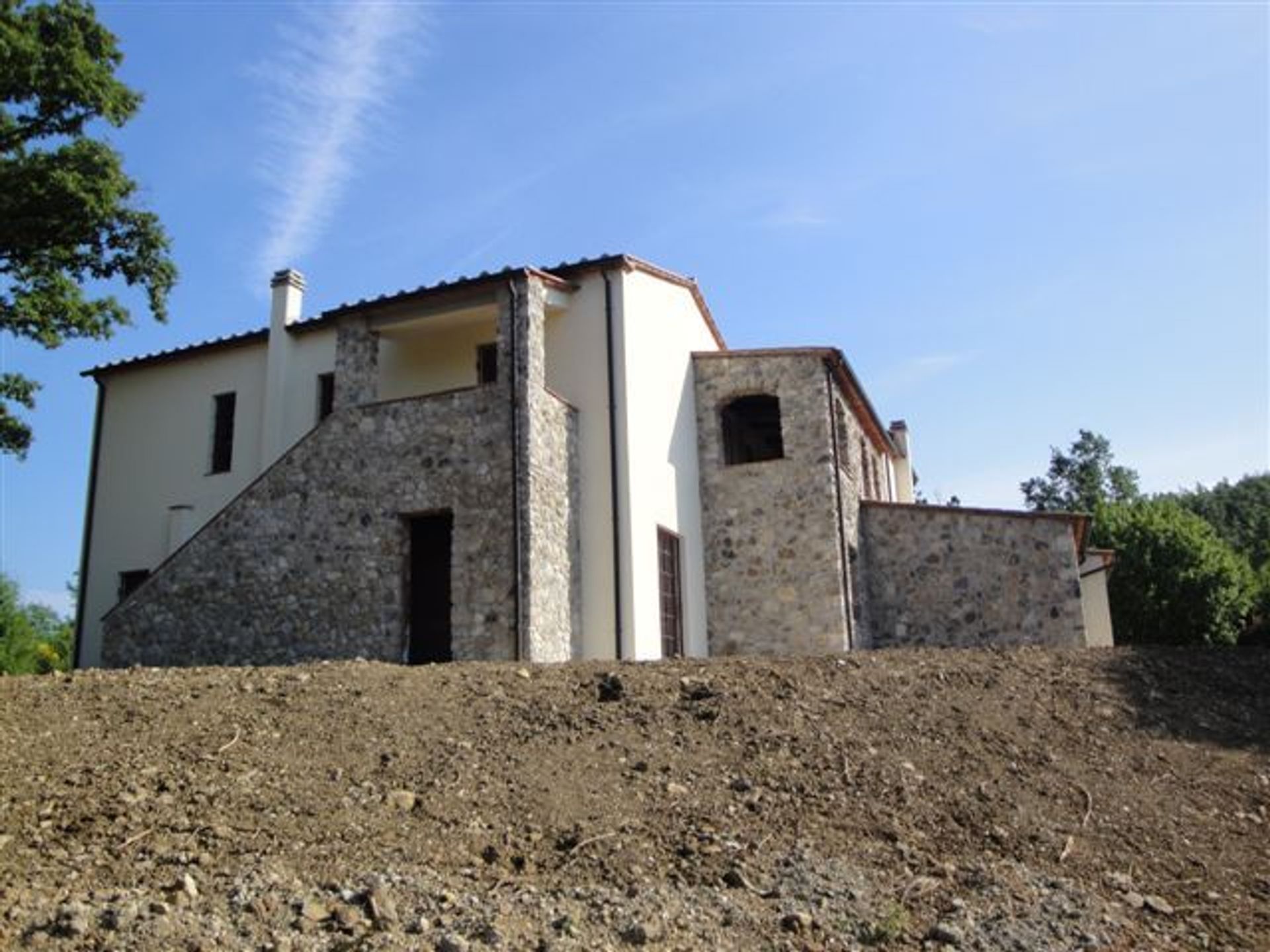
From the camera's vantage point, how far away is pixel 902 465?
2853 cm

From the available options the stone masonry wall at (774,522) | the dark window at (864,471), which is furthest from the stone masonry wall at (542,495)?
the dark window at (864,471)

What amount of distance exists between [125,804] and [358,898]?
2.18 meters

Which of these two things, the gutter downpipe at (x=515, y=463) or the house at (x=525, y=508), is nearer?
the gutter downpipe at (x=515, y=463)

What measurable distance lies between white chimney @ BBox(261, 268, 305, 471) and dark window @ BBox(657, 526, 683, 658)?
717cm

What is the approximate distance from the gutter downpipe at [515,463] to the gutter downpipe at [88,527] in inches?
391

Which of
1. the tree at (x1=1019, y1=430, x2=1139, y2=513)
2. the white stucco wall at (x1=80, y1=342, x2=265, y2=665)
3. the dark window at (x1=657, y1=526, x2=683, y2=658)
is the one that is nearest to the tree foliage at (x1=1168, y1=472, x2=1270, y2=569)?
the tree at (x1=1019, y1=430, x2=1139, y2=513)

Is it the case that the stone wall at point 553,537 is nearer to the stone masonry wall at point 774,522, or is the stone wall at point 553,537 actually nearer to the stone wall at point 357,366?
the stone wall at point 357,366

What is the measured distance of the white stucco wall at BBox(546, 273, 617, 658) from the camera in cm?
1488

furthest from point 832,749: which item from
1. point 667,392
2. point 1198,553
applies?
point 1198,553

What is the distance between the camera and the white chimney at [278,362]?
60.7 ft

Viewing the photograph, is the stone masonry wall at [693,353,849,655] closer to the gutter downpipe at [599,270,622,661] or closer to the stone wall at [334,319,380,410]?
the gutter downpipe at [599,270,622,661]

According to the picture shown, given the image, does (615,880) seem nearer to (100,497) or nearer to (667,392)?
(667,392)

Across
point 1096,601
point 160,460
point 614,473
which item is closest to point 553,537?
point 614,473

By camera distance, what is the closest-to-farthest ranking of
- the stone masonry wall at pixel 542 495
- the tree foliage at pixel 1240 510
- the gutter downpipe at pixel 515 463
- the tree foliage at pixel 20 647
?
the gutter downpipe at pixel 515 463, the stone masonry wall at pixel 542 495, the tree foliage at pixel 20 647, the tree foliage at pixel 1240 510
